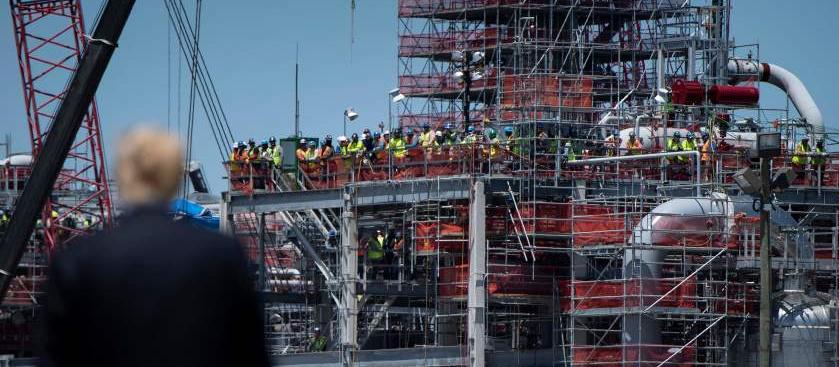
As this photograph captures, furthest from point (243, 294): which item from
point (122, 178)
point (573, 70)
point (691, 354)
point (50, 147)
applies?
point (573, 70)

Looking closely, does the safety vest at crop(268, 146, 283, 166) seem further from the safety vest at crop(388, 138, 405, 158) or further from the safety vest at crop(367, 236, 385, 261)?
the safety vest at crop(388, 138, 405, 158)

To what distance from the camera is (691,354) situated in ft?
154

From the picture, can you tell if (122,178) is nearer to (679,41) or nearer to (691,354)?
(691,354)

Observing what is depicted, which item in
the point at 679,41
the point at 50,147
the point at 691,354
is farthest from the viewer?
the point at 679,41

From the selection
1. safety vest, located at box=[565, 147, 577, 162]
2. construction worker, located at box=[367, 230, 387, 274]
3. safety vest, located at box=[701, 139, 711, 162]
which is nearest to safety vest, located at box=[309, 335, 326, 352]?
construction worker, located at box=[367, 230, 387, 274]

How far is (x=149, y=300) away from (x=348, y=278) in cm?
4778

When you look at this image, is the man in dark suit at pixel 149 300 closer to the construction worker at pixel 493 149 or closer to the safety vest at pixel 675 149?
the construction worker at pixel 493 149

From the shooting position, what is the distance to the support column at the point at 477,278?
50.1 metres

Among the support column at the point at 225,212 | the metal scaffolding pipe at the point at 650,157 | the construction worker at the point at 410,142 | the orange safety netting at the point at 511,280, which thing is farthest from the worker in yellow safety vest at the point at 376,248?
the metal scaffolding pipe at the point at 650,157

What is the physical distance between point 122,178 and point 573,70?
64.9 m

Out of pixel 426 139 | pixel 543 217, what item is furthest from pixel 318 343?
pixel 543 217

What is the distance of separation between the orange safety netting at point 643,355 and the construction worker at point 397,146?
9799 mm

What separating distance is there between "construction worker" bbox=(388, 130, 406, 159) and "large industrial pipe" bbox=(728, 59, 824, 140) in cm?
1977

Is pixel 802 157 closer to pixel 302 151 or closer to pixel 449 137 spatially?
pixel 449 137
